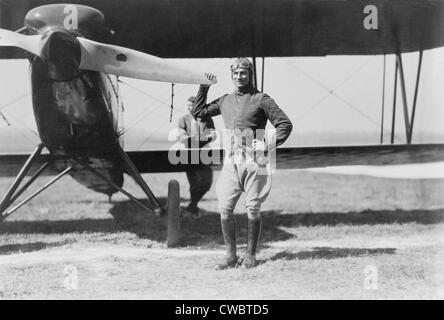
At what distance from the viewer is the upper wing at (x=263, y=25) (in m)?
6.02

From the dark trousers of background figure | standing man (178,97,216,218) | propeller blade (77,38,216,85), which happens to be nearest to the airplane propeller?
propeller blade (77,38,216,85)

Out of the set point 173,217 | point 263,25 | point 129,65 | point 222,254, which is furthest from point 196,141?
point 222,254

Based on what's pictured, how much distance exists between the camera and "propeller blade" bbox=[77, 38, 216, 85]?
5.02 meters

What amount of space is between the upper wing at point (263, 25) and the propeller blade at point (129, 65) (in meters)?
0.99

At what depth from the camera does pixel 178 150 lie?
25.6 ft

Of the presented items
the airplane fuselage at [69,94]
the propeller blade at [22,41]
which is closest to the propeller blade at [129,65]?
the airplane fuselage at [69,94]

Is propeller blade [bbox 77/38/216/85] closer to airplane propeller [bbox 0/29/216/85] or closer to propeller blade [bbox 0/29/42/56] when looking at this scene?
airplane propeller [bbox 0/29/216/85]

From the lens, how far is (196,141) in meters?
7.98

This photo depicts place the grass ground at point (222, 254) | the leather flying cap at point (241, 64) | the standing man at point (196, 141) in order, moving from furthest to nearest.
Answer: the standing man at point (196, 141)
the leather flying cap at point (241, 64)
the grass ground at point (222, 254)

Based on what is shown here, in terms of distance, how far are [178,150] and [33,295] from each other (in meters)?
4.31

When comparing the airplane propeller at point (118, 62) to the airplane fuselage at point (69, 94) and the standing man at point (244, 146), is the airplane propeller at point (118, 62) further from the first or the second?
the standing man at point (244, 146)

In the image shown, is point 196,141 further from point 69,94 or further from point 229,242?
point 229,242

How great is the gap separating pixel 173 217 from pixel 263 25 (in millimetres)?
2959
